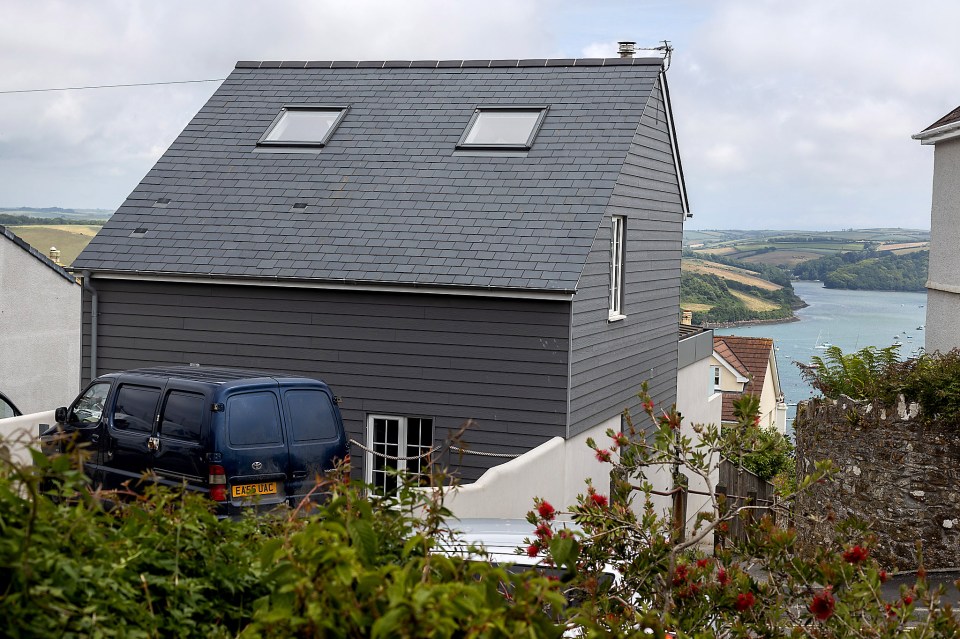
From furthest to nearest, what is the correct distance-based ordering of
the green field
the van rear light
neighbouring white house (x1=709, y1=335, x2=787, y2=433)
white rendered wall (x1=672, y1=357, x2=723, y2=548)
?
1. the green field
2. neighbouring white house (x1=709, y1=335, x2=787, y2=433)
3. white rendered wall (x1=672, y1=357, x2=723, y2=548)
4. the van rear light

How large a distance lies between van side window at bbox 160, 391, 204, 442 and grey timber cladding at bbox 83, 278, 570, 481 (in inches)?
184

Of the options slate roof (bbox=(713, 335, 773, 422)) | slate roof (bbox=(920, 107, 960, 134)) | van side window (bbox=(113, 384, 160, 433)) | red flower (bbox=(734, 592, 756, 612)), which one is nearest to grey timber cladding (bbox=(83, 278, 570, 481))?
van side window (bbox=(113, 384, 160, 433))

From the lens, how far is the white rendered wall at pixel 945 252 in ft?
57.3

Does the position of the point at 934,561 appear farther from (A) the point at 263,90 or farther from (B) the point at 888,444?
(A) the point at 263,90

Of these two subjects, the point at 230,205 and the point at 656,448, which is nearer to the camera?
the point at 656,448

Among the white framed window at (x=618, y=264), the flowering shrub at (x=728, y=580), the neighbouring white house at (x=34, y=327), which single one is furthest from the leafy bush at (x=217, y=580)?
the neighbouring white house at (x=34, y=327)

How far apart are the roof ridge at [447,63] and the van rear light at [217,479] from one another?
1083 cm

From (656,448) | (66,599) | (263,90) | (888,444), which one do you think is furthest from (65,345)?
(66,599)

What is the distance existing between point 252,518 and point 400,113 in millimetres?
14283

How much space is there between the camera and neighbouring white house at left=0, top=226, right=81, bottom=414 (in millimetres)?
24078

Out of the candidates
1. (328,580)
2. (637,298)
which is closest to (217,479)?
(328,580)

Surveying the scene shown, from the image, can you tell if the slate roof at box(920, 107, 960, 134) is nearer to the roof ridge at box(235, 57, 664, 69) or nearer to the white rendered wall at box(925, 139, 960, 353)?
the white rendered wall at box(925, 139, 960, 353)

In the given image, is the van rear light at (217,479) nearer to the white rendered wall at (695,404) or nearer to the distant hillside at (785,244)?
the white rendered wall at (695,404)

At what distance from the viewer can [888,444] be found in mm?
12508
